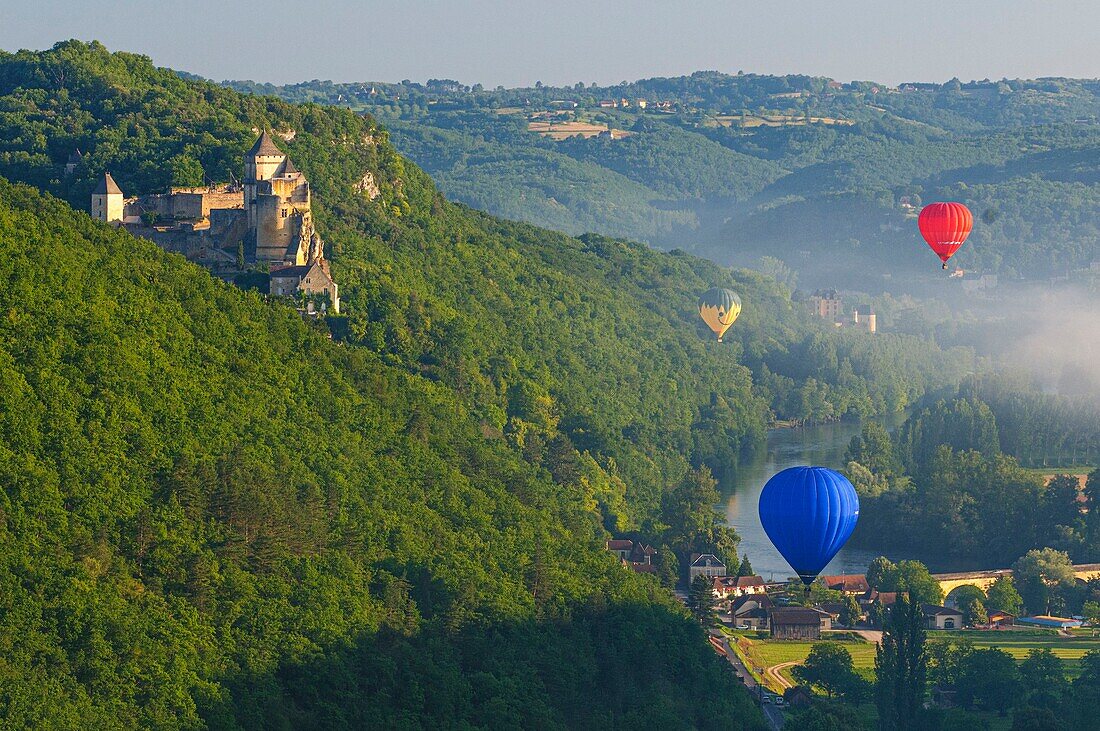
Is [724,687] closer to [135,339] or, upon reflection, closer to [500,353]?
[135,339]

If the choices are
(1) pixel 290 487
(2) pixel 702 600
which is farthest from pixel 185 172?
(1) pixel 290 487

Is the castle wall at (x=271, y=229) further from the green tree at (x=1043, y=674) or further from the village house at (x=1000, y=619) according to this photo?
the green tree at (x=1043, y=674)

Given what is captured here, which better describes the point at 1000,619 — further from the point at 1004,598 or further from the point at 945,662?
the point at 945,662

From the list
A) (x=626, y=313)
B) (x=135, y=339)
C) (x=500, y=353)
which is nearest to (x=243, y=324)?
→ (x=135, y=339)

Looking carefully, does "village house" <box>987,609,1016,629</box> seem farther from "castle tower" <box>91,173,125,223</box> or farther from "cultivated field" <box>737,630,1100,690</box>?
"castle tower" <box>91,173,125,223</box>

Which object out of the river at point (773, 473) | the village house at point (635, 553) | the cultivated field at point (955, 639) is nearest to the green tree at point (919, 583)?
the cultivated field at point (955, 639)
